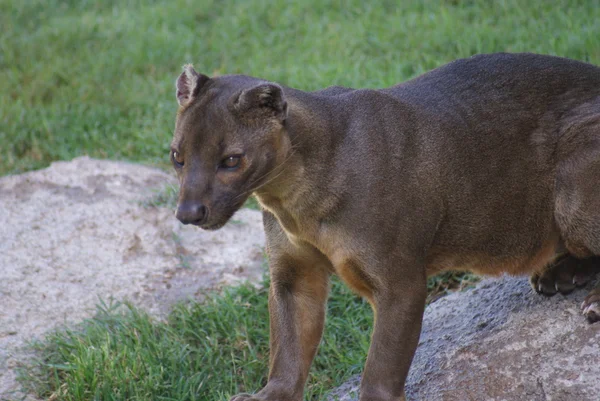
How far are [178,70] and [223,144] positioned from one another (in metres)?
6.02

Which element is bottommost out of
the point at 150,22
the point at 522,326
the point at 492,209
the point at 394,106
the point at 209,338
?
the point at 150,22

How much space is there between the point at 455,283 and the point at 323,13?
4.71 m

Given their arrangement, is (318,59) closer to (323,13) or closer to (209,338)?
(323,13)

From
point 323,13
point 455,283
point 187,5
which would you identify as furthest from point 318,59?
point 455,283

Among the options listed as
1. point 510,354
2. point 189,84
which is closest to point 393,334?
point 510,354

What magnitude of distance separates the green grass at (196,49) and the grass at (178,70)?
0.06 ft

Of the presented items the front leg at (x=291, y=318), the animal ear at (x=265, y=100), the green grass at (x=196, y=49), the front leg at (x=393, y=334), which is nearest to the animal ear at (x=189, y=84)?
the animal ear at (x=265, y=100)

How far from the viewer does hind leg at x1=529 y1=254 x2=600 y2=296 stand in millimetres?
4602

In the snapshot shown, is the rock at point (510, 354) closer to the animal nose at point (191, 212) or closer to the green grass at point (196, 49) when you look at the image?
the animal nose at point (191, 212)

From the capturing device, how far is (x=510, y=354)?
168 inches

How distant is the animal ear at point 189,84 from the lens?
401 centimetres

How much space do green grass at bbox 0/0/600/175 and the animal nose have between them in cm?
405

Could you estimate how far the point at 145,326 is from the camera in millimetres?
5504

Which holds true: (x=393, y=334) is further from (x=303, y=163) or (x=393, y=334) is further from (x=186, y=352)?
(x=186, y=352)
